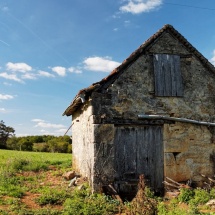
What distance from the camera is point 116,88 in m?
9.24

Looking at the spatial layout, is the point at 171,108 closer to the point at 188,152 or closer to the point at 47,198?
the point at 188,152

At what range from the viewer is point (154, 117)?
9.43 metres

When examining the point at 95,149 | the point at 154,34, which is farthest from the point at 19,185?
the point at 154,34

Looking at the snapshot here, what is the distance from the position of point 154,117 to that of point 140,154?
133 cm

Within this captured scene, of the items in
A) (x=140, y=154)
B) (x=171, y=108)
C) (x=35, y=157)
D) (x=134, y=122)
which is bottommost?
(x=35, y=157)

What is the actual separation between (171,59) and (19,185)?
7.02 m

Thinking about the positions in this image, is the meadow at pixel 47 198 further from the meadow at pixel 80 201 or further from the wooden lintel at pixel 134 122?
the wooden lintel at pixel 134 122

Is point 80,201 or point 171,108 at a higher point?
point 171,108

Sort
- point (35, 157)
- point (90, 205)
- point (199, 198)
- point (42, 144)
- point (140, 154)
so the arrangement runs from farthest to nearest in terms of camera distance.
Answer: point (42, 144)
point (35, 157)
point (140, 154)
point (199, 198)
point (90, 205)

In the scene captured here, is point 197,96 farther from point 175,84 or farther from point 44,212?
point 44,212

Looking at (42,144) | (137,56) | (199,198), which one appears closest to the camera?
(199,198)

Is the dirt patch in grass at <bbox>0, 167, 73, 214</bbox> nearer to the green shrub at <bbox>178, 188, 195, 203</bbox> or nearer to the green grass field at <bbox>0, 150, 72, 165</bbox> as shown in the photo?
the green grass field at <bbox>0, 150, 72, 165</bbox>

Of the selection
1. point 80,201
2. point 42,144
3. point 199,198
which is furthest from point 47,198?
point 42,144

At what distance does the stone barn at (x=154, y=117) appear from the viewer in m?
8.95
